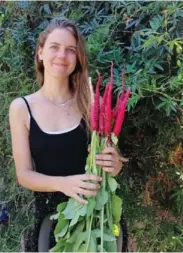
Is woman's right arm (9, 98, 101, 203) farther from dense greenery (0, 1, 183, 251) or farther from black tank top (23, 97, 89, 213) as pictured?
dense greenery (0, 1, 183, 251)

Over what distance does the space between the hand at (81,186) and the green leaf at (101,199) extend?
2cm

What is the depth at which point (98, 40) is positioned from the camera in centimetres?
168

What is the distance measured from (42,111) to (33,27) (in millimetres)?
572

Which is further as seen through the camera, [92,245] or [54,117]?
[54,117]

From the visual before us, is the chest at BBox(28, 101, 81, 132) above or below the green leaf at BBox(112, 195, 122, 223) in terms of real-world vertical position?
above

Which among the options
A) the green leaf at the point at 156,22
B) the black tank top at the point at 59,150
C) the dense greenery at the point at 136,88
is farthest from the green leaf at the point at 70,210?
the green leaf at the point at 156,22

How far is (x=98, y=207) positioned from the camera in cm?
125

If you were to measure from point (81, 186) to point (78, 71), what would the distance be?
472mm

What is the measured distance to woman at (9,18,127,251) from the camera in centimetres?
149

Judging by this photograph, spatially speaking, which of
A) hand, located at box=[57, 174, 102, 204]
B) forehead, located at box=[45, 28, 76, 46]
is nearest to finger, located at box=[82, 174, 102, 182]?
hand, located at box=[57, 174, 102, 204]

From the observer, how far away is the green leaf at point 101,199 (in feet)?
4.08

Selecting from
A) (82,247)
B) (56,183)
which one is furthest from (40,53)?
(82,247)

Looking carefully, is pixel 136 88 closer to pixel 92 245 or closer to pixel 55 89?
pixel 55 89

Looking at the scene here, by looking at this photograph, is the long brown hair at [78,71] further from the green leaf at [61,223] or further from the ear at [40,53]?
the green leaf at [61,223]
